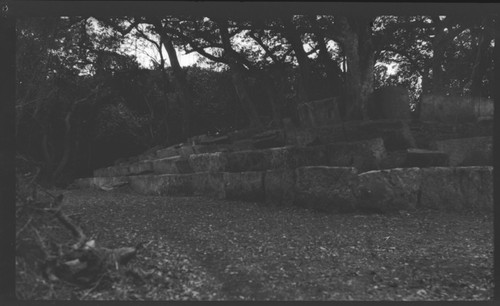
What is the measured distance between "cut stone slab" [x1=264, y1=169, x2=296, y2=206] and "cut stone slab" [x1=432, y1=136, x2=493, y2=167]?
2.60m

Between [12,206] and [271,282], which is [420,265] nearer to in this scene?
[271,282]

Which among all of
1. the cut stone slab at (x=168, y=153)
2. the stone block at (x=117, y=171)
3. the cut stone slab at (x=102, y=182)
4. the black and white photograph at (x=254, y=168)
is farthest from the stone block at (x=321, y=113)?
the stone block at (x=117, y=171)

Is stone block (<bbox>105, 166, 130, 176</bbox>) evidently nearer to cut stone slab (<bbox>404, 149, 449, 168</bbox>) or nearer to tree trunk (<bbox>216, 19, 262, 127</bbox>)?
tree trunk (<bbox>216, 19, 262, 127</bbox>)

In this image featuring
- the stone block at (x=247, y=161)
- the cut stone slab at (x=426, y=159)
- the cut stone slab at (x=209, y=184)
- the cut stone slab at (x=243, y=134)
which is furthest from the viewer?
the cut stone slab at (x=243, y=134)

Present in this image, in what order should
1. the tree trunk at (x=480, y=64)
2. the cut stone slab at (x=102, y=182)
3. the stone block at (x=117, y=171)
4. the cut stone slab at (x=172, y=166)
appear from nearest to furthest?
1. the cut stone slab at (x=172, y=166)
2. the tree trunk at (x=480, y=64)
3. the cut stone slab at (x=102, y=182)
4. the stone block at (x=117, y=171)

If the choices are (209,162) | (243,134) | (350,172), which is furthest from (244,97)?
(350,172)

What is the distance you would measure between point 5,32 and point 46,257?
171 centimetres

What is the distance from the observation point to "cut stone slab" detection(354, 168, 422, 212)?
6.66m

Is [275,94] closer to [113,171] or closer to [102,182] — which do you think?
[113,171]

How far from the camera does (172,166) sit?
407 inches

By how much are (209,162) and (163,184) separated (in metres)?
1.37

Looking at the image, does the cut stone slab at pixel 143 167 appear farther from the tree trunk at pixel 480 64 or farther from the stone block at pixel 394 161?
the tree trunk at pixel 480 64

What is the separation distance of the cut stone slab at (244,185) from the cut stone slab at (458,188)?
2.60 metres

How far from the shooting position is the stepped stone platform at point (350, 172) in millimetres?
6703
